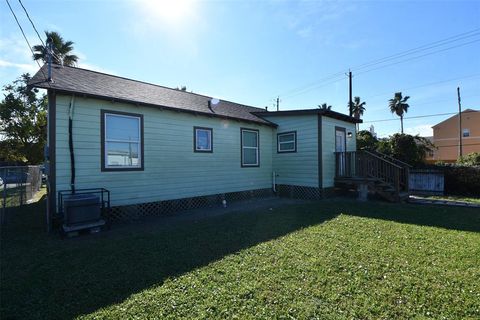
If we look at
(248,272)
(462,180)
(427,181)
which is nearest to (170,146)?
(248,272)

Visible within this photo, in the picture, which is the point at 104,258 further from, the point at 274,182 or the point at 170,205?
the point at 274,182

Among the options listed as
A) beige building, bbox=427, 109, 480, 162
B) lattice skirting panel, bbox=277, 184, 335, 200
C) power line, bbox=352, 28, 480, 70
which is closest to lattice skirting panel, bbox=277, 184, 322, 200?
lattice skirting panel, bbox=277, 184, 335, 200

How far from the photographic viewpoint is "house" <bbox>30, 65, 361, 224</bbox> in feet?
20.7

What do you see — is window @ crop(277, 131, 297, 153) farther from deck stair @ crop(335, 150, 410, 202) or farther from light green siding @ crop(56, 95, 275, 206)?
deck stair @ crop(335, 150, 410, 202)

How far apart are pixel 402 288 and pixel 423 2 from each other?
1000 cm

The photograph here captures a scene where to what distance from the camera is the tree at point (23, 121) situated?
2309 centimetres

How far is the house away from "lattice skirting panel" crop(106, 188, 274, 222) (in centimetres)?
3

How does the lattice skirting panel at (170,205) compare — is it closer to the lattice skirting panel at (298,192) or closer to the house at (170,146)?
the house at (170,146)

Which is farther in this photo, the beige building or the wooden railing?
the beige building

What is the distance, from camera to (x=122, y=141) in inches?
283

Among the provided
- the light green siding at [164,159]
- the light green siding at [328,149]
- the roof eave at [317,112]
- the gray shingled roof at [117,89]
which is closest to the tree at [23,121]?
the gray shingled roof at [117,89]

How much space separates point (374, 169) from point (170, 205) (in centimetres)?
760

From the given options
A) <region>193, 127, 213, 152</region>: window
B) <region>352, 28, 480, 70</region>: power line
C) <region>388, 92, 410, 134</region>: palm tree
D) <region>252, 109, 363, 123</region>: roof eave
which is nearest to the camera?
<region>193, 127, 213, 152</region>: window

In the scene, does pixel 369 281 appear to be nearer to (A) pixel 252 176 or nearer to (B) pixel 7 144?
(A) pixel 252 176
